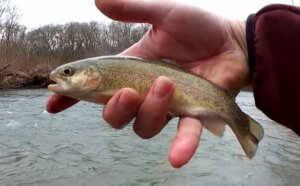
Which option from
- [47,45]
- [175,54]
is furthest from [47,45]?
[175,54]

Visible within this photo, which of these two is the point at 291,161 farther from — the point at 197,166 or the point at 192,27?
the point at 192,27

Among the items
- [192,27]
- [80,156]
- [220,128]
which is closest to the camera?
[220,128]

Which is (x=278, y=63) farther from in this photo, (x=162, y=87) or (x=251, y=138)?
(x=162, y=87)

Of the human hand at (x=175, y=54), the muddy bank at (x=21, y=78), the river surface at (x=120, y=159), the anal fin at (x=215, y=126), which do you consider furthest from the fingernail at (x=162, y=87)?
the muddy bank at (x=21, y=78)

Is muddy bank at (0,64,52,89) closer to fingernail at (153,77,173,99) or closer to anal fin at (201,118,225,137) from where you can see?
anal fin at (201,118,225,137)

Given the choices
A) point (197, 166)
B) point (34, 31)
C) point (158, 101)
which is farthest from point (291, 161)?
point (34, 31)

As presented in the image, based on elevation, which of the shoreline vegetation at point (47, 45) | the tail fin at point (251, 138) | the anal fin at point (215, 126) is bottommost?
the shoreline vegetation at point (47, 45)

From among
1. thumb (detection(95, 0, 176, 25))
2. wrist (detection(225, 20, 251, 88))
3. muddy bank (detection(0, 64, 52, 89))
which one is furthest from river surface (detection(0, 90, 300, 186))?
muddy bank (detection(0, 64, 52, 89))

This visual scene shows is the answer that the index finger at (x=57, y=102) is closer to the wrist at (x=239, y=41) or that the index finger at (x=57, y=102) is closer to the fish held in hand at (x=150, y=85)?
the fish held in hand at (x=150, y=85)
